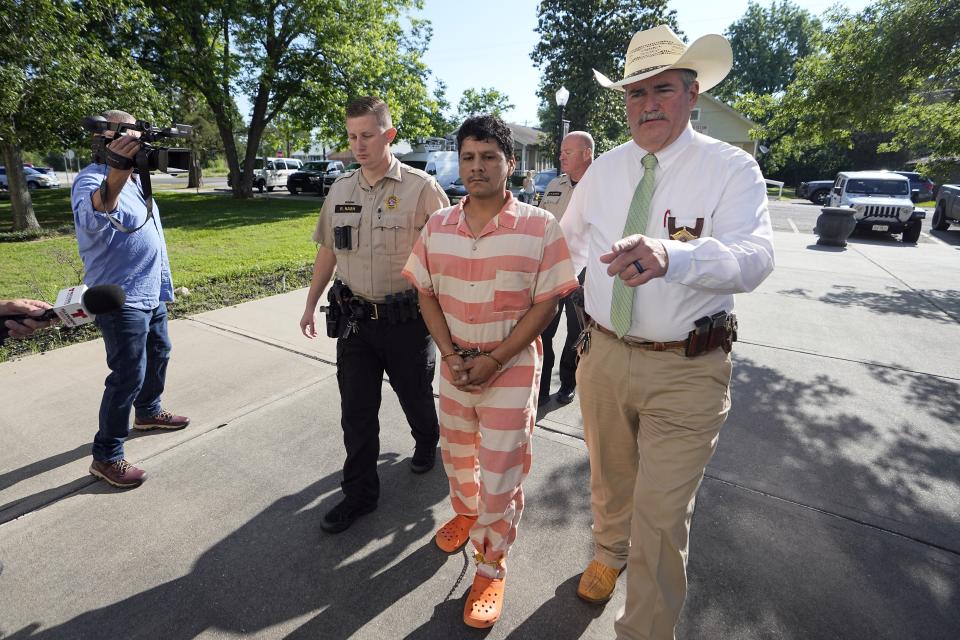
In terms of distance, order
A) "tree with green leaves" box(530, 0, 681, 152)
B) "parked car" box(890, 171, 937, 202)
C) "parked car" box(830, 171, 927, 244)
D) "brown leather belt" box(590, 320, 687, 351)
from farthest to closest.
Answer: "tree with green leaves" box(530, 0, 681, 152) < "parked car" box(890, 171, 937, 202) < "parked car" box(830, 171, 927, 244) < "brown leather belt" box(590, 320, 687, 351)

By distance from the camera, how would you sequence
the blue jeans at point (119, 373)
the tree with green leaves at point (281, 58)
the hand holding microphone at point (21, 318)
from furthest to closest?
the tree with green leaves at point (281, 58) < the blue jeans at point (119, 373) < the hand holding microphone at point (21, 318)

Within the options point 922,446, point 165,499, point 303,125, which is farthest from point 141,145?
point 303,125

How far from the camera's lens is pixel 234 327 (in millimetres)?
5629

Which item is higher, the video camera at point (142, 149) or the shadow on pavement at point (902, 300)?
the video camera at point (142, 149)

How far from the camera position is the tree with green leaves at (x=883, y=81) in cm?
603

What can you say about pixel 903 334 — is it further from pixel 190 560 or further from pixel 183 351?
pixel 183 351

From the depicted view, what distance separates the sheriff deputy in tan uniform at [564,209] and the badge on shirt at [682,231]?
209 centimetres

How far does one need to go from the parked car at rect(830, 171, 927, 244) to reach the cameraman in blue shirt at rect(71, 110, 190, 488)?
14827 mm

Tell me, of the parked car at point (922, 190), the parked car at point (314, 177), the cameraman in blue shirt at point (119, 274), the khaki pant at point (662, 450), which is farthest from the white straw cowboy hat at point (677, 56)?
the parked car at point (922, 190)

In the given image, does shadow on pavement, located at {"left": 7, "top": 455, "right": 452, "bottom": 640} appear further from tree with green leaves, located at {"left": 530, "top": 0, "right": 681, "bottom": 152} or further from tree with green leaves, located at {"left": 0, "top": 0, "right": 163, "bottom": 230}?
tree with green leaves, located at {"left": 530, "top": 0, "right": 681, "bottom": 152}

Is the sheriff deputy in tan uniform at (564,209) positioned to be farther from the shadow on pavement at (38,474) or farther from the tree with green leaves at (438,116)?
the tree with green leaves at (438,116)

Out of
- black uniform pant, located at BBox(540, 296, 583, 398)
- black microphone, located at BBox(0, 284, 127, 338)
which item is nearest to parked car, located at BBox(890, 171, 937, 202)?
black uniform pant, located at BBox(540, 296, 583, 398)

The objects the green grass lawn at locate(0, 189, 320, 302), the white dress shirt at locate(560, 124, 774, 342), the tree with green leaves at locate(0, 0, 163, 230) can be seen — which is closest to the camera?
the white dress shirt at locate(560, 124, 774, 342)

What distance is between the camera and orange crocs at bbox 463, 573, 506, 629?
2.09 m
